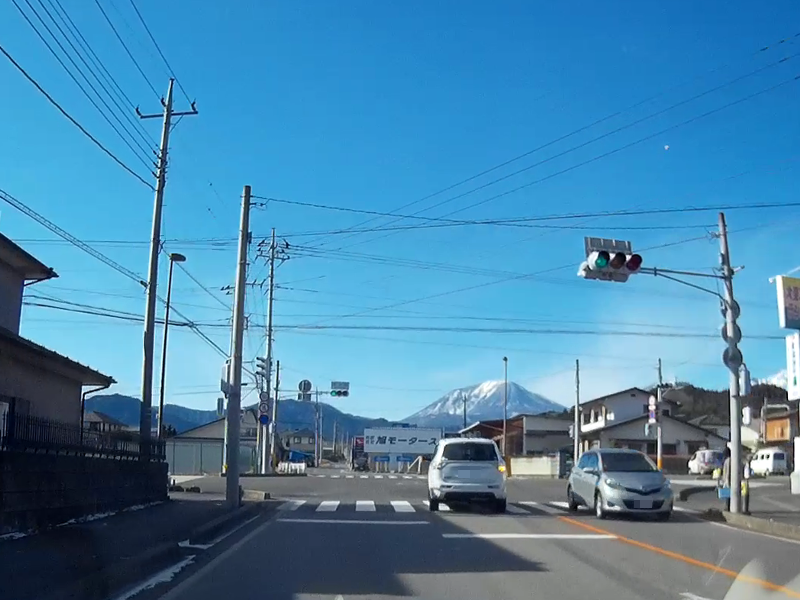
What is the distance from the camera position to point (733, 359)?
21375 millimetres

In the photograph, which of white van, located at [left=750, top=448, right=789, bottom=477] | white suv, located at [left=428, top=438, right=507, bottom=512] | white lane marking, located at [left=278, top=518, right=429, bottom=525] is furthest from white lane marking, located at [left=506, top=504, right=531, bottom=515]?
white van, located at [left=750, top=448, right=789, bottom=477]

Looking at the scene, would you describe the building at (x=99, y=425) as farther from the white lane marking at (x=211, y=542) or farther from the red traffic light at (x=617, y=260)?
the red traffic light at (x=617, y=260)

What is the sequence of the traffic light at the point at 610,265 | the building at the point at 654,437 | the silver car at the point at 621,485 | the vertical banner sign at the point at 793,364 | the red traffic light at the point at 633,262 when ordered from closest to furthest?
the traffic light at the point at 610,265
the red traffic light at the point at 633,262
the silver car at the point at 621,485
the vertical banner sign at the point at 793,364
the building at the point at 654,437

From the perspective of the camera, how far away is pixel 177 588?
10789 mm

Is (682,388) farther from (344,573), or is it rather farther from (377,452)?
(344,573)

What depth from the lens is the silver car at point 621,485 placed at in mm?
19953

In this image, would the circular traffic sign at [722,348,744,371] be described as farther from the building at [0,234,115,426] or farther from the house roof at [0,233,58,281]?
the house roof at [0,233,58,281]

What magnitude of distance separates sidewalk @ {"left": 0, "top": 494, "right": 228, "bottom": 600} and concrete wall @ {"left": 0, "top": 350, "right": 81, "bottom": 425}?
4042mm

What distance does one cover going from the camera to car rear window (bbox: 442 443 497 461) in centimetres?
2253

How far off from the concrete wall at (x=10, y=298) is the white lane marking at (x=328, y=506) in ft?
30.2

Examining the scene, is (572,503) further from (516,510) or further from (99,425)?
(99,425)

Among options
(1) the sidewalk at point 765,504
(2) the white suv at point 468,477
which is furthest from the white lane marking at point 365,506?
(1) the sidewalk at point 765,504

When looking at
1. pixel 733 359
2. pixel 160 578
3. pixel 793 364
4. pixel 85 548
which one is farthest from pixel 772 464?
pixel 160 578

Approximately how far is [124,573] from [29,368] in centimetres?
1232
